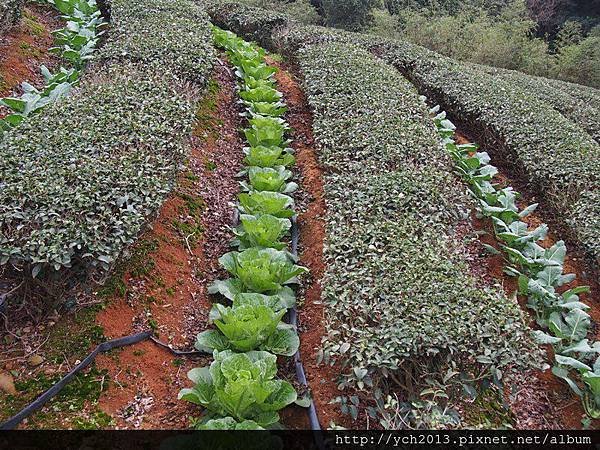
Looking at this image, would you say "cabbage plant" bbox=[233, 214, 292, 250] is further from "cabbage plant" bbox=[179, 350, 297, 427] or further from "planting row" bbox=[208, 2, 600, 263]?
"planting row" bbox=[208, 2, 600, 263]

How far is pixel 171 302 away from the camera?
3.54 meters

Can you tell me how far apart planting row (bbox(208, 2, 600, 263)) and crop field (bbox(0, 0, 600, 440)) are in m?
0.04

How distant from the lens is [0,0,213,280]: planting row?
2.77 metres

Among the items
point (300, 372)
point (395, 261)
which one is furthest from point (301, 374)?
point (395, 261)

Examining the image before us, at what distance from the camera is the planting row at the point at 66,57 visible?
4590 millimetres

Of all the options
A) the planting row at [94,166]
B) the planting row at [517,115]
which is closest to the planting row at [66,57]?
the planting row at [94,166]

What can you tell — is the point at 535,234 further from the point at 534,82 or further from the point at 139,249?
the point at 534,82

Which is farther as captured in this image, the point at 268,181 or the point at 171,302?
the point at 268,181

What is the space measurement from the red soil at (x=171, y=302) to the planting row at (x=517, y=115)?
3356 mm

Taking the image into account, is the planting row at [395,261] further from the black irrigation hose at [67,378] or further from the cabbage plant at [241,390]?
the black irrigation hose at [67,378]

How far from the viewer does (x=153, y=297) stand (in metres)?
3.48

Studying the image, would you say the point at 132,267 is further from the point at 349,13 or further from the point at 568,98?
the point at 349,13

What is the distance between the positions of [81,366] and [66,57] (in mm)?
4649

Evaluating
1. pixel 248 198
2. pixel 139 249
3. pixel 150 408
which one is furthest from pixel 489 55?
pixel 150 408
